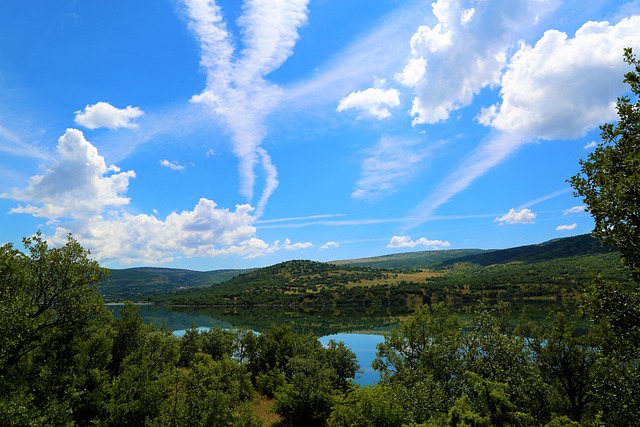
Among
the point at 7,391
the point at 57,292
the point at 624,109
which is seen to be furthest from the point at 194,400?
the point at 624,109

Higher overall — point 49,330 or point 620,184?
point 620,184

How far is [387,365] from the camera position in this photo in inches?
1315

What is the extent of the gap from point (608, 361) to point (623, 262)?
4747 millimetres

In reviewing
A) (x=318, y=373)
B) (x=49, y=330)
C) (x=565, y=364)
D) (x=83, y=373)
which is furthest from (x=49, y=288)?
(x=565, y=364)

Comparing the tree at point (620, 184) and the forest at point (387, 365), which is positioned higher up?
the tree at point (620, 184)

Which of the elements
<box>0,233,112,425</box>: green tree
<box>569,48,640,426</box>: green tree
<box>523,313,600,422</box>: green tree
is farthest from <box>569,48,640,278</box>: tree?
<box>0,233,112,425</box>: green tree

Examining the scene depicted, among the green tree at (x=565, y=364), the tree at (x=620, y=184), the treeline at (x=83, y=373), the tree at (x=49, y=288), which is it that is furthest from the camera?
the green tree at (x=565, y=364)

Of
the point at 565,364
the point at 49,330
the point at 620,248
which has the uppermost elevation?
the point at 620,248

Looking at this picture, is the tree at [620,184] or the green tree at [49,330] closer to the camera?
the tree at [620,184]

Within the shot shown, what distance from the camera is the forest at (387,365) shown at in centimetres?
1384

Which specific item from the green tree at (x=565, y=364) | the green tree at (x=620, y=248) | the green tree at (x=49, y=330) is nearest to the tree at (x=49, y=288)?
the green tree at (x=49, y=330)

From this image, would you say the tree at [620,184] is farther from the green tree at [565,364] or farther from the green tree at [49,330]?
the green tree at [49,330]

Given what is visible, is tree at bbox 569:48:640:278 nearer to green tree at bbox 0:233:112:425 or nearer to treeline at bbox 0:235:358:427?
treeline at bbox 0:235:358:427

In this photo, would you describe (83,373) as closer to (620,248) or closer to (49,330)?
(49,330)
